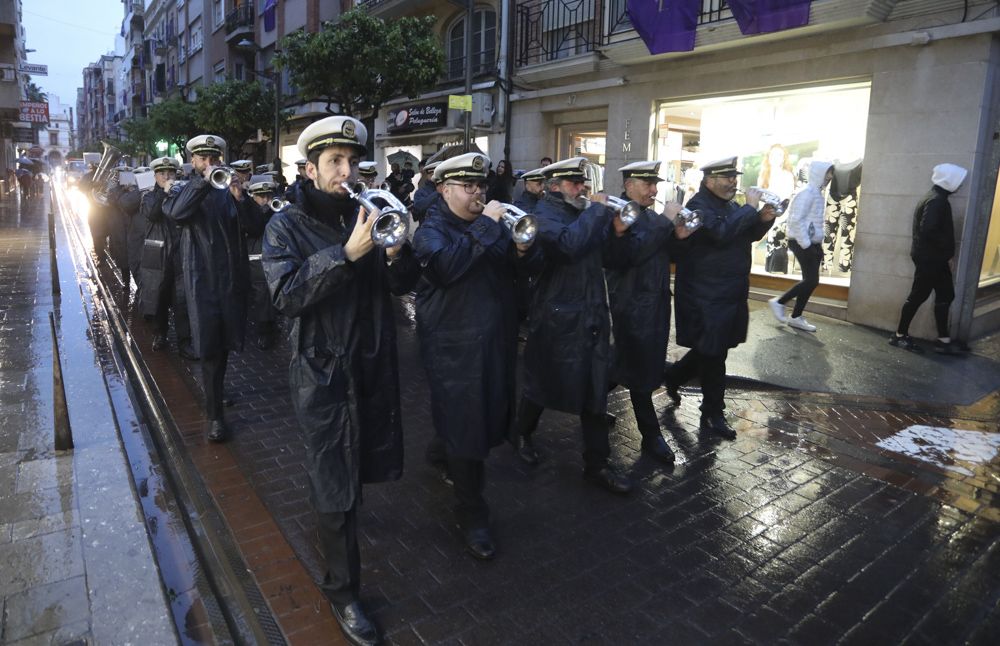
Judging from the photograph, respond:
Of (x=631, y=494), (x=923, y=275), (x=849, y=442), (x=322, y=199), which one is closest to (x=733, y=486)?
(x=631, y=494)

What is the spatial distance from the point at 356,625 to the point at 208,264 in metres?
3.20

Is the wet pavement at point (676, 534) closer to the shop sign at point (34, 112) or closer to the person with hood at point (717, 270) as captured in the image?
the person with hood at point (717, 270)

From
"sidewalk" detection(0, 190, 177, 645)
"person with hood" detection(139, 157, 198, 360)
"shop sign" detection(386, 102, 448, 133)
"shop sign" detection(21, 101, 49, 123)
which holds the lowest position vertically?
"sidewalk" detection(0, 190, 177, 645)

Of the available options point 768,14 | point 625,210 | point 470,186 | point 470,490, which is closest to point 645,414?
point 625,210

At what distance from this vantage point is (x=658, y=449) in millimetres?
4703

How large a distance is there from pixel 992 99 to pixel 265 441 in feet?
28.4

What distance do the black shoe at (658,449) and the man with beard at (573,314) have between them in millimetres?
548

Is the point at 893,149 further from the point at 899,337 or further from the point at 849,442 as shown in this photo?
the point at 849,442

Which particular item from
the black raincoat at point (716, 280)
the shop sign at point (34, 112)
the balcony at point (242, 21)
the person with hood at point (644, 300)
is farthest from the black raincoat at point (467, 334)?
the shop sign at point (34, 112)

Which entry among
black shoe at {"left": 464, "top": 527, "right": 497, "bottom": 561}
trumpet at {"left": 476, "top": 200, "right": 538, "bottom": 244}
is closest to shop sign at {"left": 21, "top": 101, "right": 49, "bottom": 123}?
trumpet at {"left": 476, "top": 200, "right": 538, "bottom": 244}

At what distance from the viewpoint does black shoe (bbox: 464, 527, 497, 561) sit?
3.45 meters

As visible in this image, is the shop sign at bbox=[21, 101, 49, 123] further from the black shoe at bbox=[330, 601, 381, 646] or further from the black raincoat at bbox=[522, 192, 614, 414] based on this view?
the black shoe at bbox=[330, 601, 381, 646]

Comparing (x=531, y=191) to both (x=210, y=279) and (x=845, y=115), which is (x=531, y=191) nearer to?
(x=210, y=279)

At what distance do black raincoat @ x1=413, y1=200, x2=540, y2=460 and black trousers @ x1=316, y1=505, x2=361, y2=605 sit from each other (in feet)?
2.46
